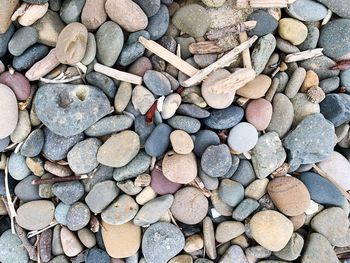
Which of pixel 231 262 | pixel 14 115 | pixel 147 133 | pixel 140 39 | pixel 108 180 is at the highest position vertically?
pixel 140 39

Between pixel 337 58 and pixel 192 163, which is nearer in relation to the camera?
pixel 192 163

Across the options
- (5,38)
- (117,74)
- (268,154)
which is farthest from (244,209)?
(5,38)

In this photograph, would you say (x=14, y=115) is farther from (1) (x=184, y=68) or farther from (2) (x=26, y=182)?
(1) (x=184, y=68)

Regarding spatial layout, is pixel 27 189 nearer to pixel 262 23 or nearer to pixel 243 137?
pixel 243 137

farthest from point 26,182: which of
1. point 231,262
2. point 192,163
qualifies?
point 231,262

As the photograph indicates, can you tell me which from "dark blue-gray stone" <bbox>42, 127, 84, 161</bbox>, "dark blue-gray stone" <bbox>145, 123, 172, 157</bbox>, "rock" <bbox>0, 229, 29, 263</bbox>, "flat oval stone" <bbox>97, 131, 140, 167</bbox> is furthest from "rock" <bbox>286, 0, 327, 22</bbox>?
"rock" <bbox>0, 229, 29, 263</bbox>

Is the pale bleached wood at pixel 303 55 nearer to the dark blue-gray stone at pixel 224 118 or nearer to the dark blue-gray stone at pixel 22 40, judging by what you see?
the dark blue-gray stone at pixel 224 118
